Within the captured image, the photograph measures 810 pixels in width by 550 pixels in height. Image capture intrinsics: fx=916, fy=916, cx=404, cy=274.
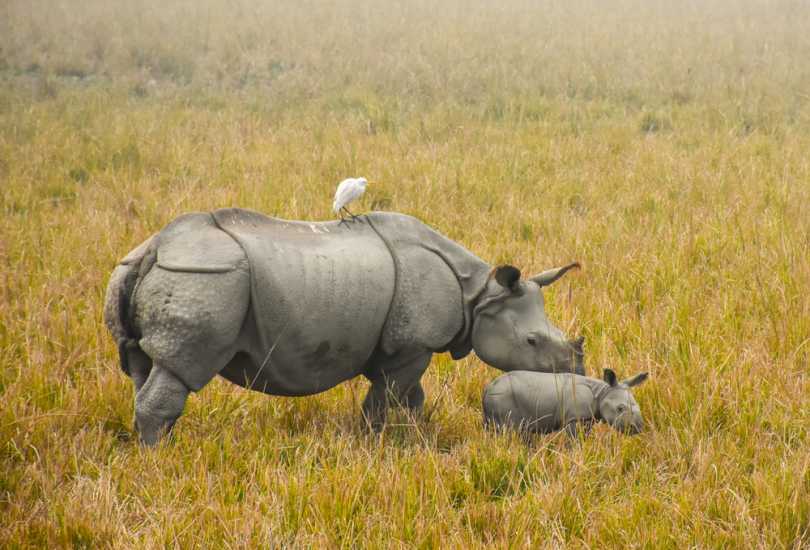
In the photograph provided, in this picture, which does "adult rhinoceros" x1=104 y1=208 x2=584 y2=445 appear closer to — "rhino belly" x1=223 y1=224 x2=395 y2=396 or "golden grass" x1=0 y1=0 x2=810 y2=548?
"rhino belly" x1=223 y1=224 x2=395 y2=396

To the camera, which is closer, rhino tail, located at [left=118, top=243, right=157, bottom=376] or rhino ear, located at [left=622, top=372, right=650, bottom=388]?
A: rhino tail, located at [left=118, top=243, right=157, bottom=376]

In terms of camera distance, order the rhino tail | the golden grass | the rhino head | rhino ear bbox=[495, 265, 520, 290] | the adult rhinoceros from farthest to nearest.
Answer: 1. the rhino head
2. rhino ear bbox=[495, 265, 520, 290]
3. the rhino tail
4. the adult rhinoceros
5. the golden grass

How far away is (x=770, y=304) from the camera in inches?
199

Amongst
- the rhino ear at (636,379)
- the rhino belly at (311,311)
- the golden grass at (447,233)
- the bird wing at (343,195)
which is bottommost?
the golden grass at (447,233)

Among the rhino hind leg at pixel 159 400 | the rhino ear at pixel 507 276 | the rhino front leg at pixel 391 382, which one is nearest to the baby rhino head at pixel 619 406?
the rhino ear at pixel 507 276

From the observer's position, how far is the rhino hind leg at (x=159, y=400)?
3334 millimetres

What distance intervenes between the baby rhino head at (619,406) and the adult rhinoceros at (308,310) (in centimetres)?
19

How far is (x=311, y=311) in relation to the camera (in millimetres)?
3480

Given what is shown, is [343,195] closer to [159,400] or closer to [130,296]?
[130,296]

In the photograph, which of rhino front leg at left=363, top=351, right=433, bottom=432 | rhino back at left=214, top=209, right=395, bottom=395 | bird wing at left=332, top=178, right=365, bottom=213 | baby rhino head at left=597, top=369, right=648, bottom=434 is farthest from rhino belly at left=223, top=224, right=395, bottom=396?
baby rhino head at left=597, top=369, right=648, bottom=434

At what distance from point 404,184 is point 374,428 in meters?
3.99

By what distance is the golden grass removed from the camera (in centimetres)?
315

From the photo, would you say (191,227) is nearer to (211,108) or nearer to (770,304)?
(770,304)

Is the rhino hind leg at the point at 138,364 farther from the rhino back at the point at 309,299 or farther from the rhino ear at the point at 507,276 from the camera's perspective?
the rhino ear at the point at 507,276
